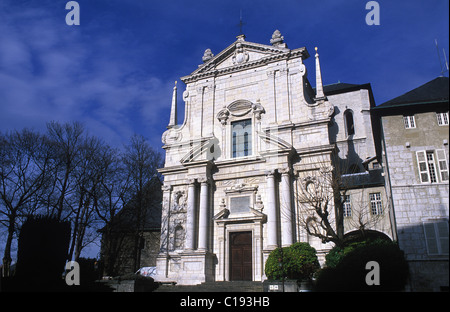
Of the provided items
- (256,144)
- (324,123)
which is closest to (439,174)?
(324,123)

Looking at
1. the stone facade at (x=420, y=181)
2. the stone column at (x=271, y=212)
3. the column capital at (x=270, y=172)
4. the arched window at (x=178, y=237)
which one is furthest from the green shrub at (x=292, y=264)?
the arched window at (x=178, y=237)

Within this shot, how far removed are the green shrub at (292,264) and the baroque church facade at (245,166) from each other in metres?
1.78

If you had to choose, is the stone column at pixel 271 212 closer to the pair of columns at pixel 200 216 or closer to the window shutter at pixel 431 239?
the pair of columns at pixel 200 216

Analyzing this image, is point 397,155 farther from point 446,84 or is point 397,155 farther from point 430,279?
point 430,279

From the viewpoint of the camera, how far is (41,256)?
18.8m

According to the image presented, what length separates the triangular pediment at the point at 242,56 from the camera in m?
26.2

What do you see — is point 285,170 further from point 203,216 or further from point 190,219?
point 190,219

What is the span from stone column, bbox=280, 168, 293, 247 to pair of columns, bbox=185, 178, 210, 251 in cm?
484

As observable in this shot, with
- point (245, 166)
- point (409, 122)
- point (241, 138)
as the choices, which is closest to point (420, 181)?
point (409, 122)

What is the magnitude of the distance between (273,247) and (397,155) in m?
8.35

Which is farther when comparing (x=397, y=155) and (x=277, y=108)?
(x=277, y=108)

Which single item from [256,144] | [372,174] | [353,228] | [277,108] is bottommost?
[353,228]

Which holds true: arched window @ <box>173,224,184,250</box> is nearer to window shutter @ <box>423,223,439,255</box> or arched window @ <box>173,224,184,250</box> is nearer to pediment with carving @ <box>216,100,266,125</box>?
pediment with carving @ <box>216,100,266,125</box>
